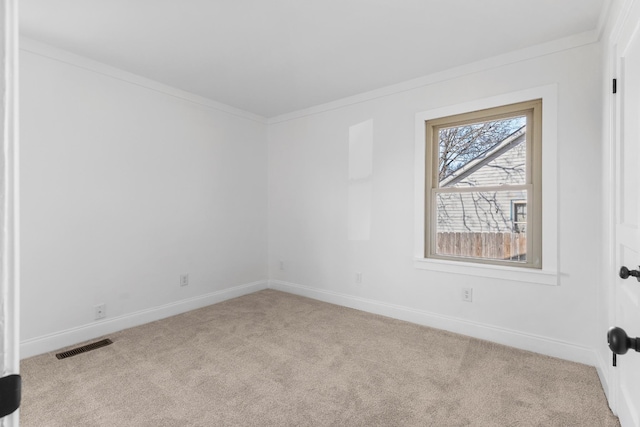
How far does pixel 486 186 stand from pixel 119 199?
336 centimetres

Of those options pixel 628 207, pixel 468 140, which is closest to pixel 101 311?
pixel 468 140

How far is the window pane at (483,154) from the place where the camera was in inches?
113

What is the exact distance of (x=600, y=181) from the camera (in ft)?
7.88

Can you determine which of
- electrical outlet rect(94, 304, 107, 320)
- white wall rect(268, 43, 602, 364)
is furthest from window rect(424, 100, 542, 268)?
electrical outlet rect(94, 304, 107, 320)

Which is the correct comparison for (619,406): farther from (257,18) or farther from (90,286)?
(90,286)

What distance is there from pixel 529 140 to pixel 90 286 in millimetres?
3947

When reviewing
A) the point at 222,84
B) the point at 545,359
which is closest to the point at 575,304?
the point at 545,359

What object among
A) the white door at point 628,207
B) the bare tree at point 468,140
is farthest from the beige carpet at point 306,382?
the bare tree at point 468,140

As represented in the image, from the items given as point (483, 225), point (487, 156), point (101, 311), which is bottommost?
point (101, 311)

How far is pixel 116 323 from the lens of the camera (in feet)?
10.1

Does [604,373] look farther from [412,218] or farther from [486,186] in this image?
[412,218]

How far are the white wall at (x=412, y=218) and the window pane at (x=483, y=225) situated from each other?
255mm

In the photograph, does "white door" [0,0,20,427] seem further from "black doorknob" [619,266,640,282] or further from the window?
the window

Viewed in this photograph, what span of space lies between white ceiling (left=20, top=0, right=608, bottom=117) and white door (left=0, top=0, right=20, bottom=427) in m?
2.04
